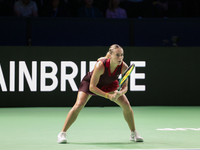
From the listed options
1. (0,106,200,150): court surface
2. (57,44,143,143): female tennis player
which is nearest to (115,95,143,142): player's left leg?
(57,44,143,143): female tennis player

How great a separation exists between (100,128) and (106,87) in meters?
Answer: 1.52

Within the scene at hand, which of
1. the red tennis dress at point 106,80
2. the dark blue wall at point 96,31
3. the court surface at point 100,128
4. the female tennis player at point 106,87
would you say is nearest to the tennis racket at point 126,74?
the female tennis player at point 106,87

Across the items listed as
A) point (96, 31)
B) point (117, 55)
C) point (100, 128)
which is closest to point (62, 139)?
point (117, 55)

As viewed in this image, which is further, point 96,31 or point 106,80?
point 96,31

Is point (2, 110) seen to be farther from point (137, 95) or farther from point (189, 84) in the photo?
point (189, 84)

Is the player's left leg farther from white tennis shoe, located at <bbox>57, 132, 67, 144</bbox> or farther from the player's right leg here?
white tennis shoe, located at <bbox>57, 132, 67, 144</bbox>

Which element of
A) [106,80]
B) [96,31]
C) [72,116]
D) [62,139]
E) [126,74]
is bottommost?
[62,139]

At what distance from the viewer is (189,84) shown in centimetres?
1106

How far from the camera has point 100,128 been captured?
24.8ft

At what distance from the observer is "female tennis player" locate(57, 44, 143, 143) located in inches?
233

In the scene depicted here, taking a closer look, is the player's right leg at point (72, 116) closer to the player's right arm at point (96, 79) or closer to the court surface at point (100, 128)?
the court surface at point (100, 128)

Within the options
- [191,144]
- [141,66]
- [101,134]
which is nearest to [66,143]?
[101,134]

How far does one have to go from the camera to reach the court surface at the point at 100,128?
588 cm

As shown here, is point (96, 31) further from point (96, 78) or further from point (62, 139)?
point (62, 139)
